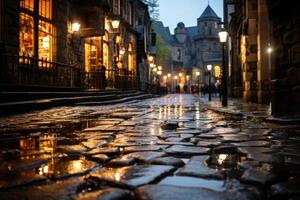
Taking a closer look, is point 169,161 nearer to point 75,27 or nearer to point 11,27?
point 11,27

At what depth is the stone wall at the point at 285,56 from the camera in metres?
6.75

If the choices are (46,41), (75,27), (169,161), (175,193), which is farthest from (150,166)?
(75,27)

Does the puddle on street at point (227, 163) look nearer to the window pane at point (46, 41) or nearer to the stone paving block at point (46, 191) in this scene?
the stone paving block at point (46, 191)

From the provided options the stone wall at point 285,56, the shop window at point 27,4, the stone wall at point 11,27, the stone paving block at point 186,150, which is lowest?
the stone paving block at point 186,150

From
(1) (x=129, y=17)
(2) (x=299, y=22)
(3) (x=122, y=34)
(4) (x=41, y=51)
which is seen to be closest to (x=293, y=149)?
(2) (x=299, y=22)

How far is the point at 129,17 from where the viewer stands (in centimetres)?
3688

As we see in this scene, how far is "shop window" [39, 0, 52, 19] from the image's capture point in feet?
56.2

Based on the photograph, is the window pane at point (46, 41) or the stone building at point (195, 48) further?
the stone building at point (195, 48)

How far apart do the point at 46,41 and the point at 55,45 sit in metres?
0.57

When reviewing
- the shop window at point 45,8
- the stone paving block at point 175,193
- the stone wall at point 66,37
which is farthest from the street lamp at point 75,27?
the stone paving block at point 175,193

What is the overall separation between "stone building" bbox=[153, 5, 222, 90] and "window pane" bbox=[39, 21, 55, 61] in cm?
6953

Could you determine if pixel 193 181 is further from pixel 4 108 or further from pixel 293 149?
pixel 4 108

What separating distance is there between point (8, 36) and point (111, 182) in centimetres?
1263

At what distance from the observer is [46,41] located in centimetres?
1748
